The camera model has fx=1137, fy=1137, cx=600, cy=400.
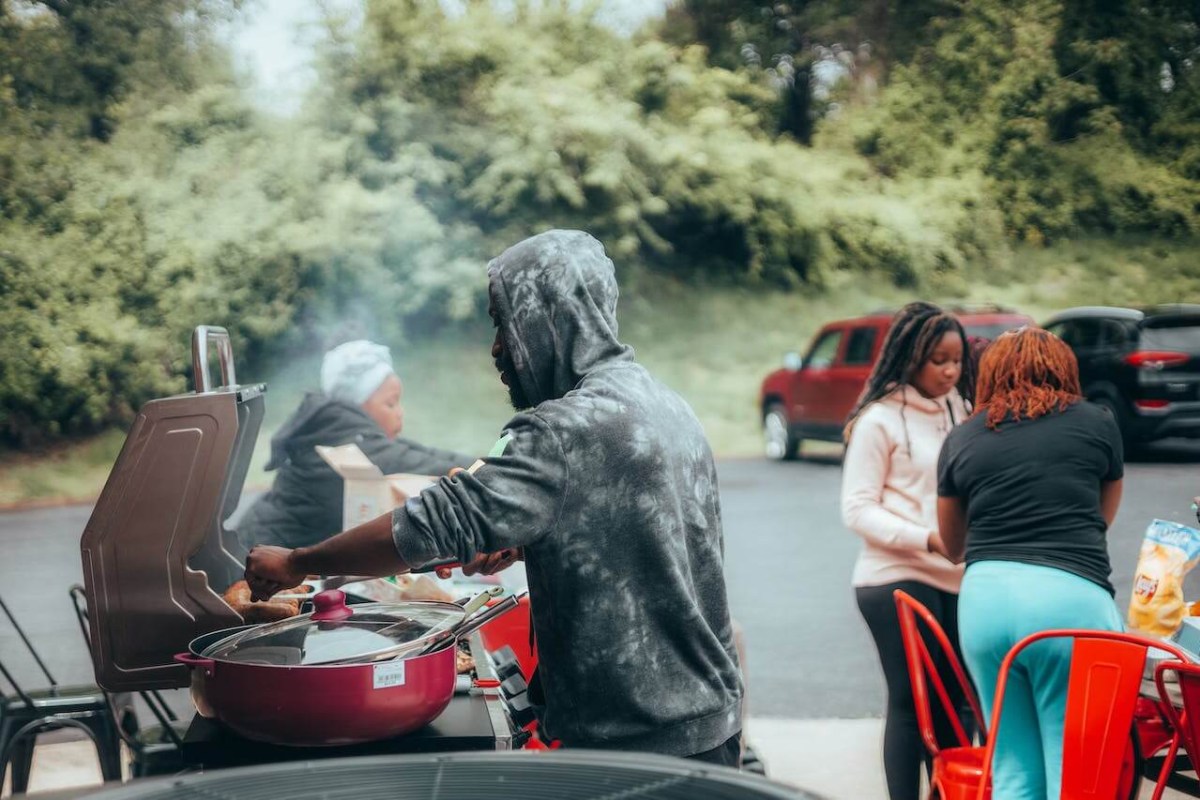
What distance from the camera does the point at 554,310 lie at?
1747mm

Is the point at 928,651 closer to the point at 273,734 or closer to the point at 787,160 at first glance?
the point at 273,734

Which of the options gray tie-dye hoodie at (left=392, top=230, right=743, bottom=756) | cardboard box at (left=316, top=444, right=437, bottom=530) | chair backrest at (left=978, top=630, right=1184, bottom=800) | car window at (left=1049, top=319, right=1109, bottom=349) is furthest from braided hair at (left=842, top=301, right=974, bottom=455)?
car window at (left=1049, top=319, right=1109, bottom=349)

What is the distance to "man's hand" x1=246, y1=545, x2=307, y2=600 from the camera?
180 centimetres

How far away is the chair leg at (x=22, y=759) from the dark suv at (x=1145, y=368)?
4.54 metres

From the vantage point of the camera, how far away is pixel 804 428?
25.8 ft

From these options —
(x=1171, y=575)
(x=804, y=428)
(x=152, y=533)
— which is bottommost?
(x=804, y=428)

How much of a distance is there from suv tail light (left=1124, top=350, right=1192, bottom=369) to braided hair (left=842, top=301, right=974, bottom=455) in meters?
2.52

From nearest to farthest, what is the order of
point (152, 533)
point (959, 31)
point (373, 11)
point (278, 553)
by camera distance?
point (278, 553) < point (152, 533) < point (959, 31) < point (373, 11)

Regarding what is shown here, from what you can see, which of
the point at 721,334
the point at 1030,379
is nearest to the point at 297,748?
the point at 1030,379

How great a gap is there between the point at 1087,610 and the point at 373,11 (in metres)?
5.82

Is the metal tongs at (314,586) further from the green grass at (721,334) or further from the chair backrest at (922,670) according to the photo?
the green grass at (721,334)

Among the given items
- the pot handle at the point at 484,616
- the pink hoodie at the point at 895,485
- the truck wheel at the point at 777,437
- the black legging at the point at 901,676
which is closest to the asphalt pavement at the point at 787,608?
the truck wheel at the point at 777,437

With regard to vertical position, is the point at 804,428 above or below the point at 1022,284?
below

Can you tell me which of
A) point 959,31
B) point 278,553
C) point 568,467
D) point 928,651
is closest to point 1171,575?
point 928,651
